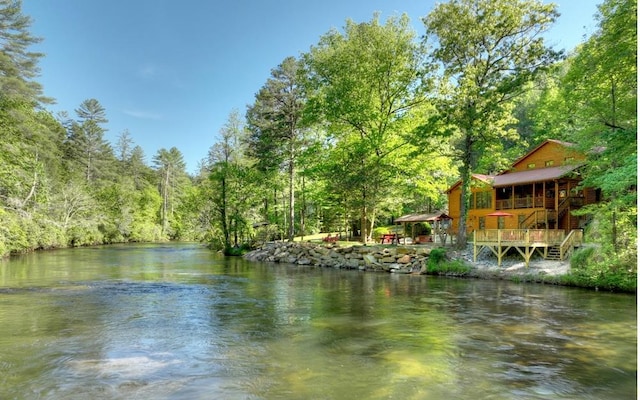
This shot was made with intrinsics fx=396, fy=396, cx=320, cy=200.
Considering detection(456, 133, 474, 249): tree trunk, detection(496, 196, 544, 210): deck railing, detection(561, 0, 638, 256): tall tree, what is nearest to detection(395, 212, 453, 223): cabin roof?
detection(496, 196, 544, 210): deck railing

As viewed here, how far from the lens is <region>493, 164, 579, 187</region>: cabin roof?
82.2 feet

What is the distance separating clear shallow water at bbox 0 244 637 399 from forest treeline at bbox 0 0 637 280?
715 centimetres

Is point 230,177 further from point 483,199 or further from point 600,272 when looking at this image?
point 600,272

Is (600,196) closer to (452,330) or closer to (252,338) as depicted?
(452,330)

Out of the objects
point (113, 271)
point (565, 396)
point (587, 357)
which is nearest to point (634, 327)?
point (587, 357)

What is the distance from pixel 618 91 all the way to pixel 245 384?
1982cm

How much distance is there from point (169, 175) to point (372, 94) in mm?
58808

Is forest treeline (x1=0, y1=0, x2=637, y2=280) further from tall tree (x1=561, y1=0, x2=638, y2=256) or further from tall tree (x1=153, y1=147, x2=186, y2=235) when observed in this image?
tall tree (x1=153, y1=147, x2=186, y2=235)

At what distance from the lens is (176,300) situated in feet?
42.8

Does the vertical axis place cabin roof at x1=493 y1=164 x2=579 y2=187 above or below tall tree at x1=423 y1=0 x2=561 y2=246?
below

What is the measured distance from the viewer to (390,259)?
76.0ft

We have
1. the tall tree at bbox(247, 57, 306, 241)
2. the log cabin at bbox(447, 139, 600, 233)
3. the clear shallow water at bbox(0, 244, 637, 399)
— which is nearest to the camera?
the clear shallow water at bbox(0, 244, 637, 399)

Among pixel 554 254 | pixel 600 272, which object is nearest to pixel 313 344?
pixel 600 272

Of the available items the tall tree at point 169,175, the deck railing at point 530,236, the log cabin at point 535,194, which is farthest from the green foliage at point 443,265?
the tall tree at point 169,175
